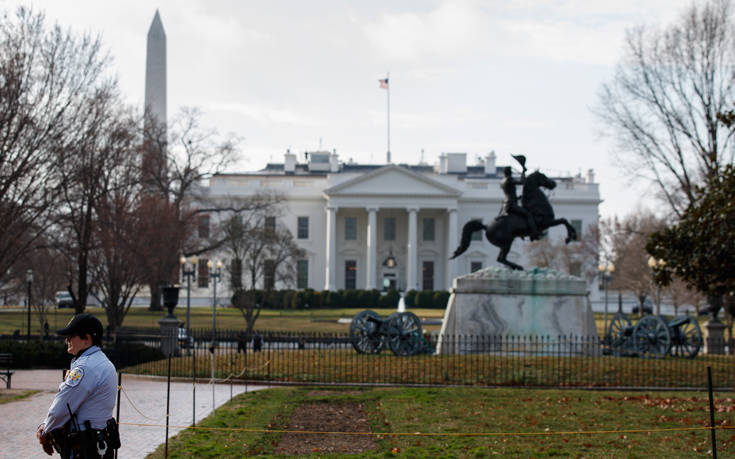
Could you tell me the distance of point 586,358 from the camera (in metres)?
17.5

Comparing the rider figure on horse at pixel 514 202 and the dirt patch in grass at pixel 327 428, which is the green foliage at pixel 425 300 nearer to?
the rider figure on horse at pixel 514 202

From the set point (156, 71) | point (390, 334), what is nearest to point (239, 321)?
point (156, 71)

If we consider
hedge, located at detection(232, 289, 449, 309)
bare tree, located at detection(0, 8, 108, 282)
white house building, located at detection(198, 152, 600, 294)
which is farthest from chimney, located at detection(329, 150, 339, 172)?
bare tree, located at detection(0, 8, 108, 282)

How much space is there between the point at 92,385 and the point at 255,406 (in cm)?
734

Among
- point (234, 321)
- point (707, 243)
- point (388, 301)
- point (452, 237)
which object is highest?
point (452, 237)

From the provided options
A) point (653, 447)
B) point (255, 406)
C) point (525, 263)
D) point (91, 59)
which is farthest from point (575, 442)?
point (525, 263)

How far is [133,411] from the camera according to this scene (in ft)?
39.7

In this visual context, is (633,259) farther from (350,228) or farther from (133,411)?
(133,411)

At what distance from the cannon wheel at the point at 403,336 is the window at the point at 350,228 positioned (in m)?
51.7

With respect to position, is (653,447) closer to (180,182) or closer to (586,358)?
(586,358)

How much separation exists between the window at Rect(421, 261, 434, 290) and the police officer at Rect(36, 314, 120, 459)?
66.0 metres

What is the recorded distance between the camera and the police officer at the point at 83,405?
16.8ft

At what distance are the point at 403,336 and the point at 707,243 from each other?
8.12m

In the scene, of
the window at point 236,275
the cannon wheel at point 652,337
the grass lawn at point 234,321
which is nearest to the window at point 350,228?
the grass lawn at point 234,321
